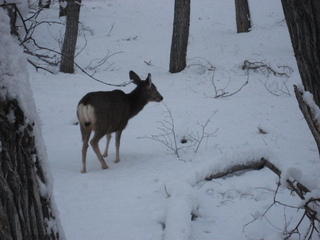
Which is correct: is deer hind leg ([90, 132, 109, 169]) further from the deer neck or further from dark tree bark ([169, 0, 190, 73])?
dark tree bark ([169, 0, 190, 73])

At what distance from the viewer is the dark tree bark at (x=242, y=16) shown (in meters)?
16.5

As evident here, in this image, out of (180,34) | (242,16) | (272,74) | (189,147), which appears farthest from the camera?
(242,16)

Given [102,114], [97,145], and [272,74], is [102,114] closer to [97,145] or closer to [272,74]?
[97,145]

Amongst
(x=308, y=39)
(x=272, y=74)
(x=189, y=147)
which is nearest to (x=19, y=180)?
(x=308, y=39)

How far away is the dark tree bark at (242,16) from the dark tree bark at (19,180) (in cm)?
1621

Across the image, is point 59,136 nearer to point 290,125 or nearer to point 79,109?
point 79,109

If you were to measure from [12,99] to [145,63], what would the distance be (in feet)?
41.6

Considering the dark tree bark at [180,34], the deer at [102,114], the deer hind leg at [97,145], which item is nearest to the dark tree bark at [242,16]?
the dark tree bark at [180,34]

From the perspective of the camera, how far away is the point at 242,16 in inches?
669

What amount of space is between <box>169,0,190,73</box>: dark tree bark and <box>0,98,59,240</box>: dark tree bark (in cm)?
1089

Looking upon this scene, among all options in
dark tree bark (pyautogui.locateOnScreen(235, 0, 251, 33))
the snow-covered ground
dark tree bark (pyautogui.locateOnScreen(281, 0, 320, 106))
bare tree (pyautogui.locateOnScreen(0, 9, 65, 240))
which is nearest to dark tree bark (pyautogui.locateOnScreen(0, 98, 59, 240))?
bare tree (pyautogui.locateOnScreen(0, 9, 65, 240))

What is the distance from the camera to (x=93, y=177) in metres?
5.73

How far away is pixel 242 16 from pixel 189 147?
11818 millimetres

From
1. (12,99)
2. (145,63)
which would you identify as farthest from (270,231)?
(145,63)
